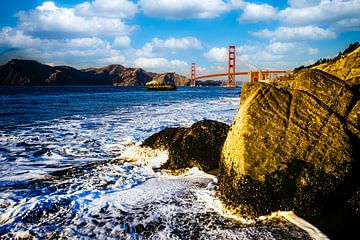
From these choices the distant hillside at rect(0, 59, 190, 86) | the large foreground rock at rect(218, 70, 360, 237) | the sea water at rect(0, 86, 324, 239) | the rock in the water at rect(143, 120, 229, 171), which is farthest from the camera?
the distant hillside at rect(0, 59, 190, 86)

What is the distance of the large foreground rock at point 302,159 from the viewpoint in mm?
2969

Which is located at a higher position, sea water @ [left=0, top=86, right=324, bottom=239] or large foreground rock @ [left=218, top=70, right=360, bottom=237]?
large foreground rock @ [left=218, top=70, right=360, bottom=237]

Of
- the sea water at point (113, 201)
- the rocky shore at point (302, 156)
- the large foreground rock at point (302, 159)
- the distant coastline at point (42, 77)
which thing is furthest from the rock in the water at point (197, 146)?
the distant coastline at point (42, 77)

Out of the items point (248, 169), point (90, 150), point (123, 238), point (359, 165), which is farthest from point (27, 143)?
point (359, 165)

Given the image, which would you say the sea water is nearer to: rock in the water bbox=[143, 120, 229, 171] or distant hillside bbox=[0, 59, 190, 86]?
rock in the water bbox=[143, 120, 229, 171]

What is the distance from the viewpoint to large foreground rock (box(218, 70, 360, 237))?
2969 millimetres

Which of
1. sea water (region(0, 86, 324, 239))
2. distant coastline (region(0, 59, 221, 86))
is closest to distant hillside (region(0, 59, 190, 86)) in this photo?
distant coastline (region(0, 59, 221, 86))

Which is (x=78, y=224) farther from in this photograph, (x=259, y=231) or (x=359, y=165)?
A: (x=359, y=165)

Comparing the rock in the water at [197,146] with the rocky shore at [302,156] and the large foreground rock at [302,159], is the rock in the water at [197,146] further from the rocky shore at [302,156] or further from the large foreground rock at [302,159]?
the large foreground rock at [302,159]

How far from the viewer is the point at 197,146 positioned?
500cm

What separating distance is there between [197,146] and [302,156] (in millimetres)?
2264

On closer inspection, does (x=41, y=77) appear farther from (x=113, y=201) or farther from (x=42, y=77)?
(x=113, y=201)

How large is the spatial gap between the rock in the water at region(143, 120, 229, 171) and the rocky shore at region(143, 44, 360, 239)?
4.80 feet

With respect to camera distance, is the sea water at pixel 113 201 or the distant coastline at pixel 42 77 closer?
the sea water at pixel 113 201
